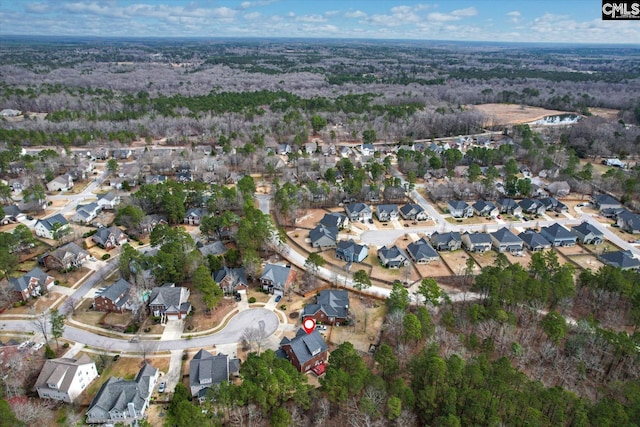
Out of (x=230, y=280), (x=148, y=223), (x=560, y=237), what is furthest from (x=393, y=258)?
(x=148, y=223)

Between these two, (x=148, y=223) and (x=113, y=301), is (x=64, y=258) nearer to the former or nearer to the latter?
(x=148, y=223)

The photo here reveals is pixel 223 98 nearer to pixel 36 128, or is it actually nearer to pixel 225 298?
pixel 36 128

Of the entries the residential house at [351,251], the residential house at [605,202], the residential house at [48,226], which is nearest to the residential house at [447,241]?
the residential house at [351,251]

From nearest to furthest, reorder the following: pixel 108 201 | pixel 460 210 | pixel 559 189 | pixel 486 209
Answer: pixel 460 210 → pixel 486 209 → pixel 108 201 → pixel 559 189

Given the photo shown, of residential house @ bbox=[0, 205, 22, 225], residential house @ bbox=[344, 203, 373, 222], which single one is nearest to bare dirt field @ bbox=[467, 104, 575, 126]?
residential house @ bbox=[344, 203, 373, 222]

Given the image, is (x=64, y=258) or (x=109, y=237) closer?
(x=64, y=258)

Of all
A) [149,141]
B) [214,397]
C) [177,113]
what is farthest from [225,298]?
[177,113]

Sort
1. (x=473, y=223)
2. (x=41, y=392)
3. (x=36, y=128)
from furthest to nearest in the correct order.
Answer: (x=36, y=128)
(x=473, y=223)
(x=41, y=392)
